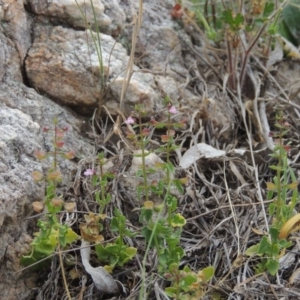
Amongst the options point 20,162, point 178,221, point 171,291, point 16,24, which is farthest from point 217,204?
point 16,24

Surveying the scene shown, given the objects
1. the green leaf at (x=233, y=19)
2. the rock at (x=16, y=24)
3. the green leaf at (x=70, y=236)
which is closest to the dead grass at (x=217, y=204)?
the green leaf at (x=70, y=236)

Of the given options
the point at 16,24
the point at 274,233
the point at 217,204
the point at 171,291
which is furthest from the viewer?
the point at 16,24

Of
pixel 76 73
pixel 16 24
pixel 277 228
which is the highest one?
pixel 16 24

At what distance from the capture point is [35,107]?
6.40 feet

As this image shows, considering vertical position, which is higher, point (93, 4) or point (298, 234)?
point (93, 4)

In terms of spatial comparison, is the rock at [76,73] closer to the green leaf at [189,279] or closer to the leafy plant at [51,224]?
the leafy plant at [51,224]

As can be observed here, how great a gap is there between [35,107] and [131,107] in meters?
0.32

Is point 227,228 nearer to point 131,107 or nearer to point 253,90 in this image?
point 131,107

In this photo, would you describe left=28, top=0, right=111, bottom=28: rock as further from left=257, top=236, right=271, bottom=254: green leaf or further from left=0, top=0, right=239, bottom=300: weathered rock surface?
left=257, top=236, right=271, bottom=254: green leaf

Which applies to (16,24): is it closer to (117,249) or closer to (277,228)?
(117,249)

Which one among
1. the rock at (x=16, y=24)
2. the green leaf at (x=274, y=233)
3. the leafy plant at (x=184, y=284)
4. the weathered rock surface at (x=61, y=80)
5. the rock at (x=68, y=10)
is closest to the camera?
the leafy plant at (x=184, y=284)

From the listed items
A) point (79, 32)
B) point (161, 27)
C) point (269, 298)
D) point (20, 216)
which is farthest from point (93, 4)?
point (269, 298)

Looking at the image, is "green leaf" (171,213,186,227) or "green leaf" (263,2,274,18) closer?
"green leaf" (171,213,186,227)

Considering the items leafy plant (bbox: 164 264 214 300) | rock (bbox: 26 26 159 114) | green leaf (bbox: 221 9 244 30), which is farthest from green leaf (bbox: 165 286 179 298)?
green leaf (bbox: 221 9 244 30)
